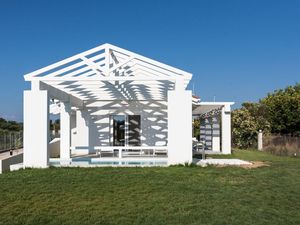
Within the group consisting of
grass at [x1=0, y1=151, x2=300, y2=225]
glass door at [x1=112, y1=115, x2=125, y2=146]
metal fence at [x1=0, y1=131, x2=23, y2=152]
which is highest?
glass door at [x1=112, y1=115, x2=125, y2=146]

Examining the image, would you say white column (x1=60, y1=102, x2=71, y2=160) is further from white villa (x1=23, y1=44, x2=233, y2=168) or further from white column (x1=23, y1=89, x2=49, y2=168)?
white column (x1=23, y1=89, x2=49, y2=168)

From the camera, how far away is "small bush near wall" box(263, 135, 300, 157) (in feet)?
70.6

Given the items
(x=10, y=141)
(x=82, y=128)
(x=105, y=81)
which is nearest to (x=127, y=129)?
(x=82, y=128)

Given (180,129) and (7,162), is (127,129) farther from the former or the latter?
(180,129)

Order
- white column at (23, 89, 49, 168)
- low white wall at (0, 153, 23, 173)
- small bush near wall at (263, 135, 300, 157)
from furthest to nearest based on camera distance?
small bush near wall at (263, 135, 300, 157)
low white wall at (0, 153, 23, 173)
white column at (23, 89, 49, 168)

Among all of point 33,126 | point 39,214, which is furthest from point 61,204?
point 33,126

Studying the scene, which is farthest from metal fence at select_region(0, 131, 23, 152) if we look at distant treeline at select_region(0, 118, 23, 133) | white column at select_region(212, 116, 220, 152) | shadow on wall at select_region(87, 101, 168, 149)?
distant treeline at select_region(0, 118, 23, 133)

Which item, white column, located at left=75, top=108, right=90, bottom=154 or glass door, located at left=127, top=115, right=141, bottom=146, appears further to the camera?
glass door, located at left=127, top=115, right=141, bottom=146

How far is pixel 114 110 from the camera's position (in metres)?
21.5

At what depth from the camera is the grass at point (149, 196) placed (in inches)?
283

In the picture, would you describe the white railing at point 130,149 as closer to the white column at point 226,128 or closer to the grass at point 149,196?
the grass at point 149,196

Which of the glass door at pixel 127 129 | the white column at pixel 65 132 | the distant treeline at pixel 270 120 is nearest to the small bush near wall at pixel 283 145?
the distant treeline at pixel 270 120

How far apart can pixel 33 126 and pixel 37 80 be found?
1552 millimetres

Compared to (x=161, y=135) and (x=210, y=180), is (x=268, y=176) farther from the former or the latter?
(x=161, y=135)
